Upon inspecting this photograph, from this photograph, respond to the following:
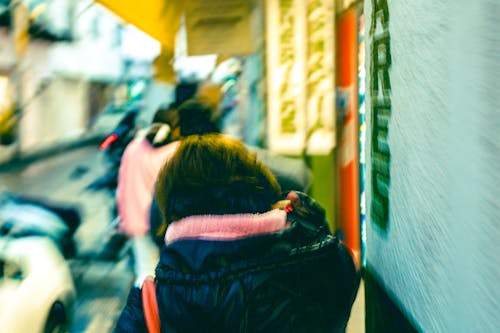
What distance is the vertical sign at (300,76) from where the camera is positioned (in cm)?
523

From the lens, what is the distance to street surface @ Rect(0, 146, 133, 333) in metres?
4.21

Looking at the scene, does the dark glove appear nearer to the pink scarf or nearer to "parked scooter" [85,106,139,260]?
the pink scarf

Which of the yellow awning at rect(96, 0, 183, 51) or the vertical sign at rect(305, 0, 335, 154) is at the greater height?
the yellow awning at rect(96, 0, 183, 51)

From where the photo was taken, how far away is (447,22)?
105 centimetres

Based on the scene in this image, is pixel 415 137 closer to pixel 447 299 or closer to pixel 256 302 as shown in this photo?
pixel 447 299

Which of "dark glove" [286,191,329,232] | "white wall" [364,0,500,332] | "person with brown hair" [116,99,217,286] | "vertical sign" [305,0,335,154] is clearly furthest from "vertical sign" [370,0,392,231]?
"vertical sign" [305,0,335,154]

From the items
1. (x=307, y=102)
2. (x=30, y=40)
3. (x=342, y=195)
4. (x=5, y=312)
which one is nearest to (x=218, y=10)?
(x=307, y=102)

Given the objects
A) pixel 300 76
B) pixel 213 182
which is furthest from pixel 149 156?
pixel 300 76

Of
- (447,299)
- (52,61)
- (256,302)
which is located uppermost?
(52,61)

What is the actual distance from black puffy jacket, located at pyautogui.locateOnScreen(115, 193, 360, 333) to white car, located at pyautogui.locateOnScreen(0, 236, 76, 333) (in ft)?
6.54

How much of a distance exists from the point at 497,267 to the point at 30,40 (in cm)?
988

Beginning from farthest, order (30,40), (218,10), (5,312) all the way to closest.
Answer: (30,40) < (218,10) < (5,312)

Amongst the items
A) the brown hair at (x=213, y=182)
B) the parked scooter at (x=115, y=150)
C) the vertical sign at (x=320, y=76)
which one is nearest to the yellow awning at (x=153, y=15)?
the parked scooter at (x=115, y=150)

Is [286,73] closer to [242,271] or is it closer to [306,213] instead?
[306,213]
